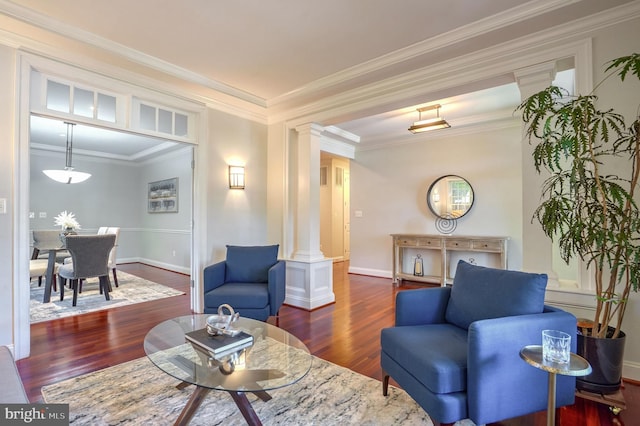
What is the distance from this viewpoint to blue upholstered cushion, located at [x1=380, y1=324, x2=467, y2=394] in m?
1.48

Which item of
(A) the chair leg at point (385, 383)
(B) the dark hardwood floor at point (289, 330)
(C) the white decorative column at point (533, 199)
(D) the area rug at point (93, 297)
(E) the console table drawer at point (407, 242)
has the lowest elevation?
(B) the dark hardwood floor at point (289, 330)

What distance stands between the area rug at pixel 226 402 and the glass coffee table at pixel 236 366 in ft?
0.62

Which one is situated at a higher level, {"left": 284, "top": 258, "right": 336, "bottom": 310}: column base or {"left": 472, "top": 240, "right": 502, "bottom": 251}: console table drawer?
{"left": 472, "top": 240, "right": 502, "bottom": 251}: console table drawer

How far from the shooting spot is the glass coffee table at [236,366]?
4.66 ft

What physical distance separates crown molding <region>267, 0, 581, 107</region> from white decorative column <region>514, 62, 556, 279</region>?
422 mm

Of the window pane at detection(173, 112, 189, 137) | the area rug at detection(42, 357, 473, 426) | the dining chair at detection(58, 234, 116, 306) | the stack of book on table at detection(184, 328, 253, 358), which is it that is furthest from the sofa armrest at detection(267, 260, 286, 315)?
the dining chair at detection(58, 234, 116, 306)

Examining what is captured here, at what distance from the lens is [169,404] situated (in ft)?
6.16

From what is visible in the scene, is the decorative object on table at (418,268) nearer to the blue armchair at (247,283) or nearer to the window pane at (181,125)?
the blue armchair at (247,283)

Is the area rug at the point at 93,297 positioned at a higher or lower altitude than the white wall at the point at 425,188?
lower

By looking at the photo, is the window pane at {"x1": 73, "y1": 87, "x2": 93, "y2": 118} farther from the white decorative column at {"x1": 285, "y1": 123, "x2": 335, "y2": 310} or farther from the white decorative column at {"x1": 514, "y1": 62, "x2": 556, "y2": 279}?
the white decorative column at {"x1": 514, "y1": 62, "x2": 556, "y2": 279}

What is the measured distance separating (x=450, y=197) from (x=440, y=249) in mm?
911

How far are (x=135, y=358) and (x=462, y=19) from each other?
377 cm

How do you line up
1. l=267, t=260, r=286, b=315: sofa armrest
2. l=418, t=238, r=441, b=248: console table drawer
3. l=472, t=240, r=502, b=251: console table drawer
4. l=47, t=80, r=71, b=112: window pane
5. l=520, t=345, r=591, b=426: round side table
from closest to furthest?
→ l=520, t=345, r=591, b=426: round side table < l=47, t=80, r=71, b=112: window pane < l=267, t=260, r=286, b=315: sofa armrest < l=472, t=240, r=502, b=251: console table drawer < l=418, t=238, r=441, b=248: console table drawer

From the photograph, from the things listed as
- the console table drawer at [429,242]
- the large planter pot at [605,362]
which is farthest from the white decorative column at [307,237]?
the large planter pot at [605,362]
